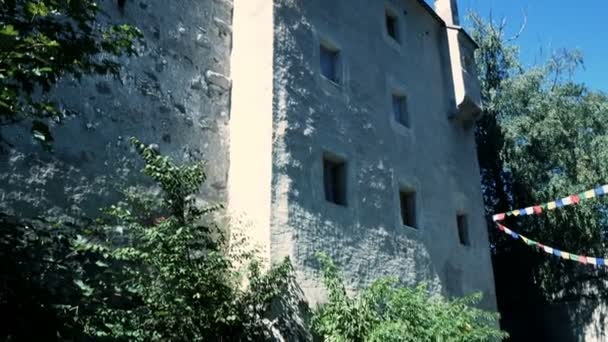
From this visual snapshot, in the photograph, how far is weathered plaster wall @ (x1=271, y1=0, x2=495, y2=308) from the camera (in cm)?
870

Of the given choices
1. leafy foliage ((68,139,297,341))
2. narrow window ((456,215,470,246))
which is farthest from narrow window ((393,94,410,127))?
leafy foliage ((68,139,297,341))

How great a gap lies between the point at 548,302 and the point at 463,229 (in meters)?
5.57

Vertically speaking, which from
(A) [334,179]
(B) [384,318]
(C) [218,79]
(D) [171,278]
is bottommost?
(B) [384,318]

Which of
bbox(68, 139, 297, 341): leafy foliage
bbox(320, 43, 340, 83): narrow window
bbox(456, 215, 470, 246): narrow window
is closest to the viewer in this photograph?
bbox(68, 139, 297, 341): leafy foliage

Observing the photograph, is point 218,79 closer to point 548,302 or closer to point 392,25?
point 392,25

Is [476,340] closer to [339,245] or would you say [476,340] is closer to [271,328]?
[339,245]

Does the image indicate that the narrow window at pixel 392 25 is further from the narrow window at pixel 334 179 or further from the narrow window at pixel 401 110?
the narrow window at pixel 334 179

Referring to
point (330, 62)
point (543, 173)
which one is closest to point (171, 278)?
point (330, 62)

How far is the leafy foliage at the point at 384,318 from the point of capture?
753cm

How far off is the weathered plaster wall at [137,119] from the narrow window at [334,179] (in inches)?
65.4

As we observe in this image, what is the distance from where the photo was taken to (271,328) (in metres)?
7.51

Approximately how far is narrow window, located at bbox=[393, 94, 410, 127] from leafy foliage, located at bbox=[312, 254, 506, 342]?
4.47 metres

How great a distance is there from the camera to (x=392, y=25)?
13055mm

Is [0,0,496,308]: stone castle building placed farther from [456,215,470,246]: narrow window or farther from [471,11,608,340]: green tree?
[471,11,608,340]: green tree
